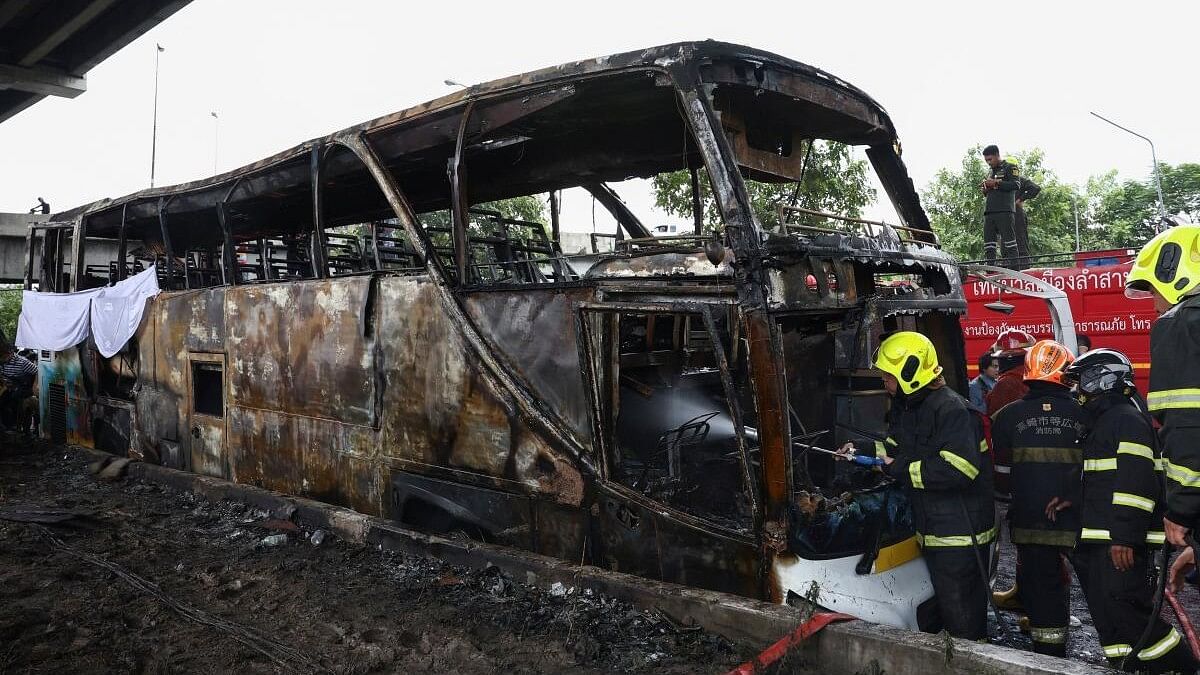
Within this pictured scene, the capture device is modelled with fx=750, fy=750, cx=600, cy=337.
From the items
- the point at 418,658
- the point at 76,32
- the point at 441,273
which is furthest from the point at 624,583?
the point at 76,32

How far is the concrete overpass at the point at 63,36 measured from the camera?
10.8 metres

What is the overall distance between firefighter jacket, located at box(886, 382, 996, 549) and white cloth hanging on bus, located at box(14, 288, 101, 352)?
8934mm

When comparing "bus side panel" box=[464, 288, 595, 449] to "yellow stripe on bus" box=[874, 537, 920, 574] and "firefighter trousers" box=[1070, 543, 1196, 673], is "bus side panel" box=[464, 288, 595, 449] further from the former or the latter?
"firefighter trousers" box=[1070, 543, 1196, 673]

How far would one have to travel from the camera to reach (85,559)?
210 inches

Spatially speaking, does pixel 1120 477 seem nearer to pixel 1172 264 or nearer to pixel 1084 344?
pixel 1172 264

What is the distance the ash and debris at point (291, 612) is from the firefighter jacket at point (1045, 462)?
1689mm

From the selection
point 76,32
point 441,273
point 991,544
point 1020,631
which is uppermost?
point 76,32

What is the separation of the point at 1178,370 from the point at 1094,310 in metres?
6.38

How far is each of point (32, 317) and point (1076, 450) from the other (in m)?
11.6

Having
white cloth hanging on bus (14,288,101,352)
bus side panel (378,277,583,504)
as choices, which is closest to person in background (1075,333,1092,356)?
bus side panel (378,277,583,504)

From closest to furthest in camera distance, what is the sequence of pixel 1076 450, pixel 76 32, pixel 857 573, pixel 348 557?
pixel 857 573 → pixel 1076 450 → pixel 348 557 → pixel 76 32

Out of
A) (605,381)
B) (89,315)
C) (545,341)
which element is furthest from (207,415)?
(605,381)

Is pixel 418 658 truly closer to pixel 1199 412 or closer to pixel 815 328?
pixel 815 328

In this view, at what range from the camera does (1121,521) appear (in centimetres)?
331
